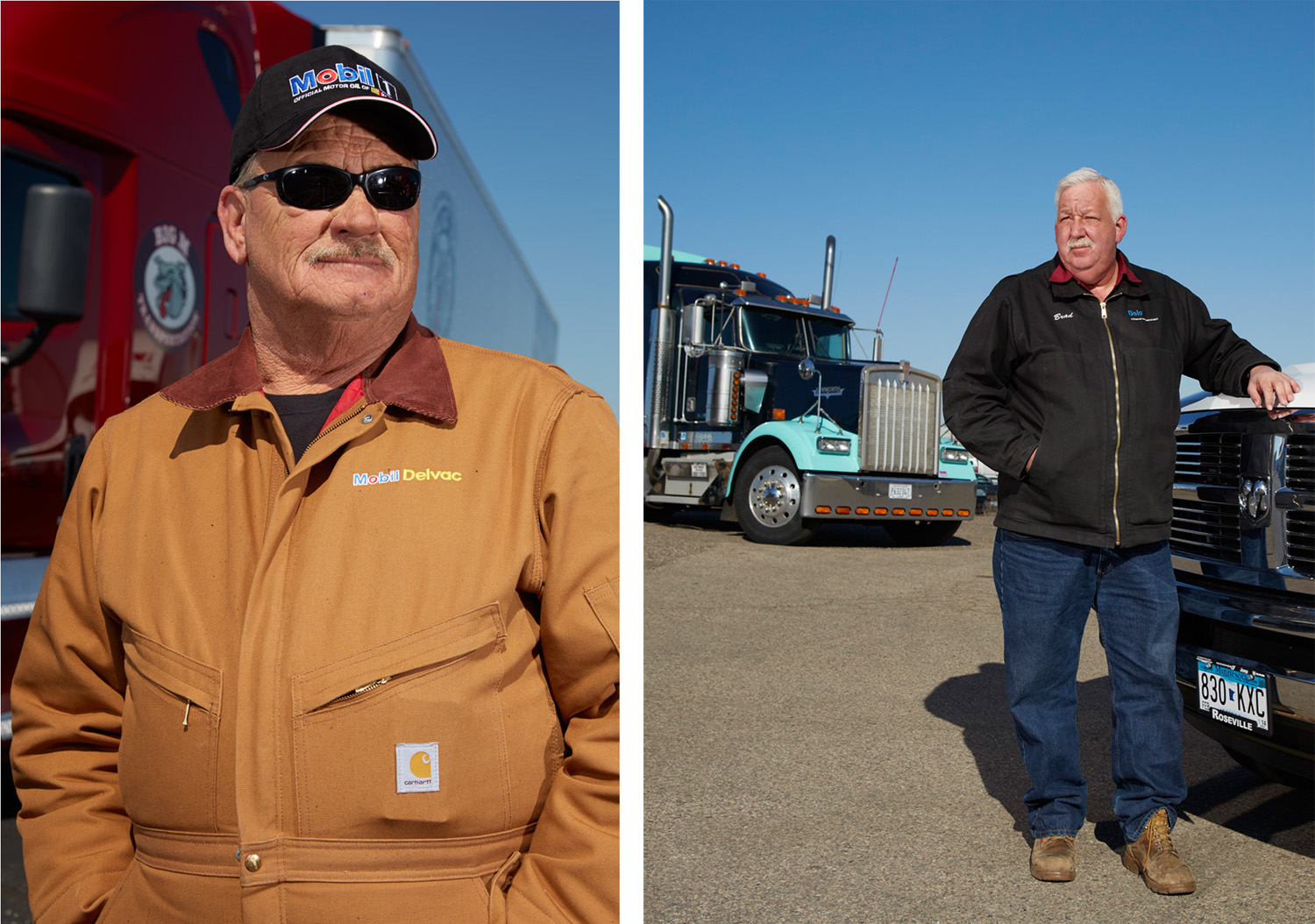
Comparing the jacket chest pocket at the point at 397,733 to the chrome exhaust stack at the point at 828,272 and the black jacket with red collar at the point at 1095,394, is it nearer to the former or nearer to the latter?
the black jacket with red collar at the point at 1095,394

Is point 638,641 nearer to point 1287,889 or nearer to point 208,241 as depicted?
point 1287,889

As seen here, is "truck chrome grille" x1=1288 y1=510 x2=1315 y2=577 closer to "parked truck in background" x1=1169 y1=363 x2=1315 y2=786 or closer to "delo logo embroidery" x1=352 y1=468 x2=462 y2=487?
"parked truck in background" x1=1169 y1=363 x2=1315 y2=786

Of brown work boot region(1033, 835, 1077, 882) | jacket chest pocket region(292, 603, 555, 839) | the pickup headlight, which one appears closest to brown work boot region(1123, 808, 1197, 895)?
brown work boot region(1033, 835, 1077, 882)

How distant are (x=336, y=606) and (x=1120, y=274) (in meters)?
2.61

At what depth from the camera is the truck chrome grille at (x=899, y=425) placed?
10.8 m

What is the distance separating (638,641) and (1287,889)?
2613 millimetres

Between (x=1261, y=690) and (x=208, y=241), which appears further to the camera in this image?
(x=208, y=241)

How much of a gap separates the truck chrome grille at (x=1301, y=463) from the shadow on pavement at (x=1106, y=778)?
1.17 metres

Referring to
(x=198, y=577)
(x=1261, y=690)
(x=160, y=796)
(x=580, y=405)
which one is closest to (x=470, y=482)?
(x=580, y=405)

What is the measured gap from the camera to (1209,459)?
11.6 feet

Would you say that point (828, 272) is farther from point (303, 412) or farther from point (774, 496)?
point (303, 412)

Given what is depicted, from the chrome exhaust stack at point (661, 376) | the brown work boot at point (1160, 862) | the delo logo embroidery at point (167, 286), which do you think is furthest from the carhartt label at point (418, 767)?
the chrome exhaust stack at point (661, 376)

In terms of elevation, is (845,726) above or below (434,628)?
below

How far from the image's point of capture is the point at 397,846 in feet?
4.97
